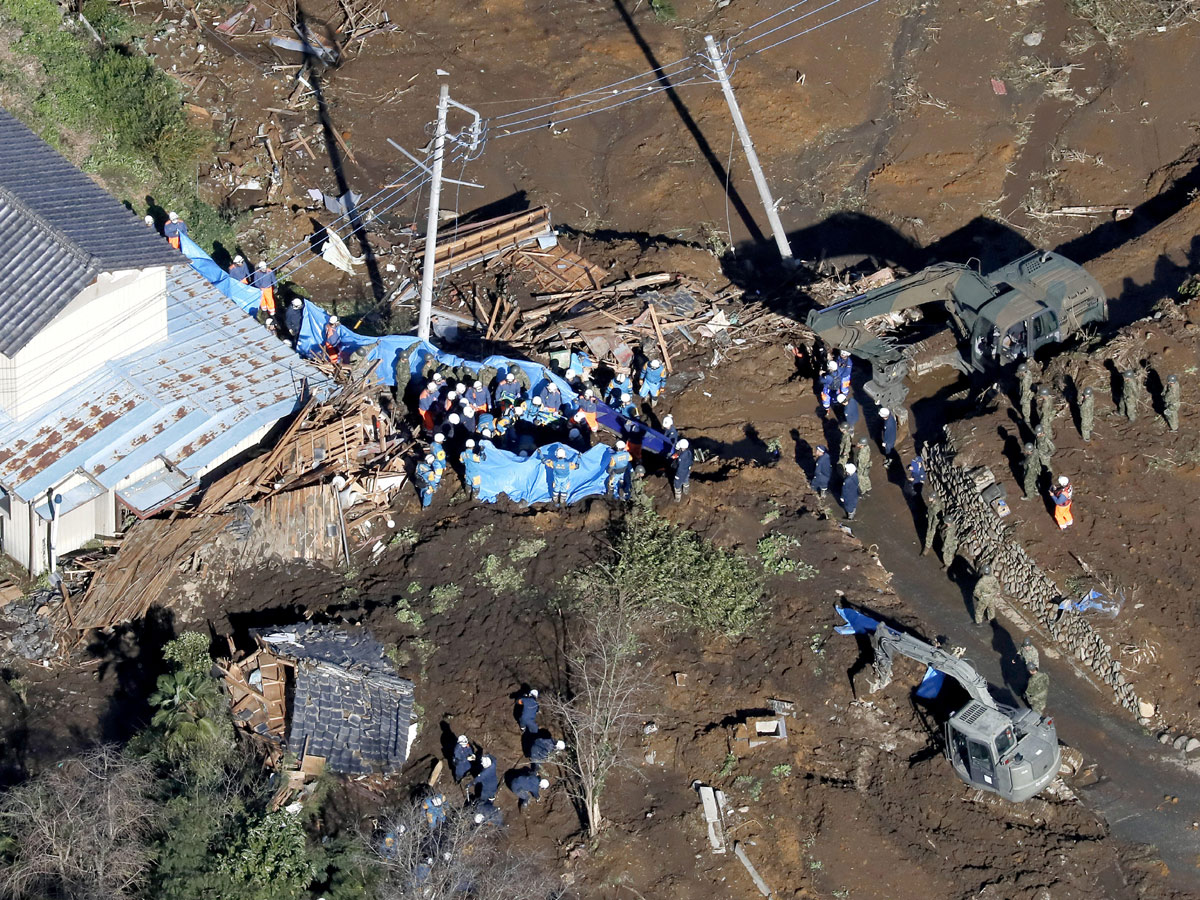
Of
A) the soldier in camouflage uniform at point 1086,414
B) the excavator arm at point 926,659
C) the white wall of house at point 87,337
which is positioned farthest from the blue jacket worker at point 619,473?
the white wall of house at point 87,337

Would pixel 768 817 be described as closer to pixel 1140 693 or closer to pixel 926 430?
pixel 1140 693

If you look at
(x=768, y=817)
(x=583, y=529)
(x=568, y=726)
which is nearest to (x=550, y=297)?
(x=583, y=529)

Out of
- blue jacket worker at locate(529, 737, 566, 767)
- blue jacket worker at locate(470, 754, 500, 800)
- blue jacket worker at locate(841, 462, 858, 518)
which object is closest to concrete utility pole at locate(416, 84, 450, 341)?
blue jacket worker at locate(841, 462, 858, 518)

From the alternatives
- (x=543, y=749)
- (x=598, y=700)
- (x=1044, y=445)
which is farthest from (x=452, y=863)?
(x=1044, y=445)

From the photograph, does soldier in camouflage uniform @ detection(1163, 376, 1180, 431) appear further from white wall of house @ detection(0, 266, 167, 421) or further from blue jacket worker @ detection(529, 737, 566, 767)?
white wall of house @ detection(0, 266, 167, 421)

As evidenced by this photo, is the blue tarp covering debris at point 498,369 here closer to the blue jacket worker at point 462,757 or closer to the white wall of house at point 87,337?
the white wall of house at point 87,337

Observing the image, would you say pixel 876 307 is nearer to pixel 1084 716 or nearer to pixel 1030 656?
pixel 1030 656
